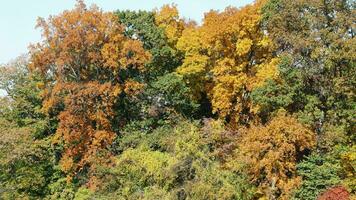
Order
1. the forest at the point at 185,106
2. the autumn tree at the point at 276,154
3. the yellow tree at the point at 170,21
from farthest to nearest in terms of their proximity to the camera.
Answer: the yellow tree at the point at 170,21 → the autumn tree at the point at 276,154 → the forest at the point at 185,106

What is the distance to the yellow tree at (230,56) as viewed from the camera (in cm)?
3441

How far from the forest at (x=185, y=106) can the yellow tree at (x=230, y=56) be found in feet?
0.24

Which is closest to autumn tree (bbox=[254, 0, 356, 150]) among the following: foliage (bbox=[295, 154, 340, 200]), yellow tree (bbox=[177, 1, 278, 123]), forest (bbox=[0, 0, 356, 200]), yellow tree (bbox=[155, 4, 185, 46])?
forest (bbox=[0, 0, 356, 200])

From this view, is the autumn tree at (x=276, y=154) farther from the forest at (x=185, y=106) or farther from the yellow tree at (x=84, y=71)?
the yellow tree at (x=84, y=71)

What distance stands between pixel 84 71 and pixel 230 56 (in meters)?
9.01

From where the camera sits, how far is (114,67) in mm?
35062

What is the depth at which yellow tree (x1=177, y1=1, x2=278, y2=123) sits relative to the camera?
3441cm

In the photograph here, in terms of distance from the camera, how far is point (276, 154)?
28156mm

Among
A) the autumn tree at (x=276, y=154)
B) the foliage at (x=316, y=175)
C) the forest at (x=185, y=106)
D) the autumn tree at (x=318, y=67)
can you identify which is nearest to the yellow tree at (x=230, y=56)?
the forest at (x=185, y=106)

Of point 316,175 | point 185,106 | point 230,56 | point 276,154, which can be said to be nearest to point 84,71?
point 185,106

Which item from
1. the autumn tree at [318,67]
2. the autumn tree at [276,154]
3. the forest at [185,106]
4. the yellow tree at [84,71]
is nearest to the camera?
the forest at [185,106]

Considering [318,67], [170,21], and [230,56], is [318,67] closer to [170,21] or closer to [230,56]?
[230,56]

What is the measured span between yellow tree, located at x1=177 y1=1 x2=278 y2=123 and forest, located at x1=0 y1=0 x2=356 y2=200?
7cm

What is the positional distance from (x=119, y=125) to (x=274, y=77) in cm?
1026
